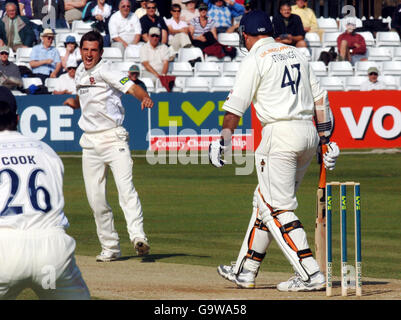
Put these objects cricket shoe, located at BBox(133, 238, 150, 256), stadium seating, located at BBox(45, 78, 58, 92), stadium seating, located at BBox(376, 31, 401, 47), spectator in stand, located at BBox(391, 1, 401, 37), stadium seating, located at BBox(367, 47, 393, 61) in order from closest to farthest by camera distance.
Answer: cricket shoe, located at BBox(133, 238, 150, 256), stadium seating, located at BBox(45, 78, 58, 92), stadium seating, located at BBox(367, 47, 393, 61), stadium seating, located at BBox(376, 31, 401, 47), spectator in stand, located at BBox(391, 1, 401, 37)

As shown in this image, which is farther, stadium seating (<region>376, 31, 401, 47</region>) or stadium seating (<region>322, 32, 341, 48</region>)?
stadium seating (<region>376, 31, 401, 47</region>)

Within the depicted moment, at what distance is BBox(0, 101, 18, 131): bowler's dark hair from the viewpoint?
18.2ft

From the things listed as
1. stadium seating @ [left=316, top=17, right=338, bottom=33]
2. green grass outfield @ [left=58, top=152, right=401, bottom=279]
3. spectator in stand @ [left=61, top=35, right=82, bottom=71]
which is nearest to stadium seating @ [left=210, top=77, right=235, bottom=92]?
green grass outfield @ [left=58, top=152, right=401, bottom=279]

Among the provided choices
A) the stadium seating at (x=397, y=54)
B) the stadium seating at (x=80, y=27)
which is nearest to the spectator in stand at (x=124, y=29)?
the stadium seating at (x=80, y=27)

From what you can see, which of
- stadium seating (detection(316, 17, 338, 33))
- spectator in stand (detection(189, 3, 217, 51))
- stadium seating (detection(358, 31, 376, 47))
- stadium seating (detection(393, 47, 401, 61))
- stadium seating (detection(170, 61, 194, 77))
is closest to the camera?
stadium seating (detection(170, 61, 194, 77))

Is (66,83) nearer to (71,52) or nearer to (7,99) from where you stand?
(71,52)

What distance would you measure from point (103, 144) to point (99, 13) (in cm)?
1538

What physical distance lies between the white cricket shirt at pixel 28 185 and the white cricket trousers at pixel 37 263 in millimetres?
60

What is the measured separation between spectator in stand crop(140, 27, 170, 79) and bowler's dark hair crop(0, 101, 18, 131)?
60.6 ft

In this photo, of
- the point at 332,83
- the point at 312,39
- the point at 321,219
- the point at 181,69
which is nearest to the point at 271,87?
the point at 321,219

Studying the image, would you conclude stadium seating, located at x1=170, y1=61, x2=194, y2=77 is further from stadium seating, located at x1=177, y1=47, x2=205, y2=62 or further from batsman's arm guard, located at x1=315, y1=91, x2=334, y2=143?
batsman's arm guard, located at x1=315, y1=91, x2=334, y2=143

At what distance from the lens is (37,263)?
5.38m

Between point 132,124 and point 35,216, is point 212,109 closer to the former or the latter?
point 132,124
